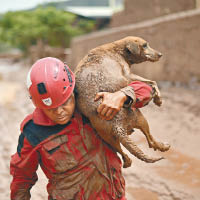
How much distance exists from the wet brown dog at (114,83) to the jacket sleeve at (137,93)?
3 centimetres

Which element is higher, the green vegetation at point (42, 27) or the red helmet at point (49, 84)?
the red helmet at point (49, 84)

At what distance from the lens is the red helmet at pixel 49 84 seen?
1205 mm

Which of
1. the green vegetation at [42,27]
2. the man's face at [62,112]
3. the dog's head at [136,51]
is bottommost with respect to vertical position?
the green vegetation at [42,27]

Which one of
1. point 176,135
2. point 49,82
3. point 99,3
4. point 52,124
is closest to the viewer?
point 49,82

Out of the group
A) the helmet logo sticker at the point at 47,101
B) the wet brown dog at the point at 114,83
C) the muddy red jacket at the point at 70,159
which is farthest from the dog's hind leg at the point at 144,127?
the helmet logo sticker at the point at 47,101

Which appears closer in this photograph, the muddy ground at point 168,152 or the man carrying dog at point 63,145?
the man carrying dog at point 63,145

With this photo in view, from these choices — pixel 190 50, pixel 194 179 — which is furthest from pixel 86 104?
pixel 190 50

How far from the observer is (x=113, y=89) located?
123 centimetres

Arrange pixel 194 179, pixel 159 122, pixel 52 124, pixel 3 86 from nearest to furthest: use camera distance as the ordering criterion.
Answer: pixel 52 124 → pixel 194 179 → pixel 159 122 → pixel 3 86

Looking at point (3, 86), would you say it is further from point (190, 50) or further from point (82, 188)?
point (82, 188)

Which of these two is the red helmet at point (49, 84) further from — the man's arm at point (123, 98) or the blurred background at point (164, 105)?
the blurred background at point (164, 105)

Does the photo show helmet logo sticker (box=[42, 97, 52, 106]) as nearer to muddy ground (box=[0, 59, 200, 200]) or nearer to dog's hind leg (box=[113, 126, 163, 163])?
dog's hind leg (box=[113, 126, 163, 163])

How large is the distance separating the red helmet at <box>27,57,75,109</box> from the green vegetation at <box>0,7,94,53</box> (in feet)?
32.8

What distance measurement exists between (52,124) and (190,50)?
9.95 feet
